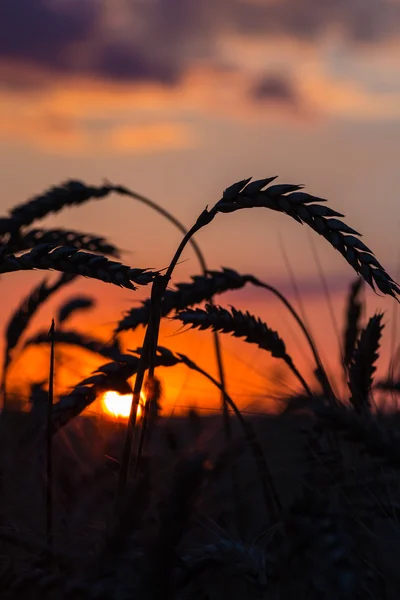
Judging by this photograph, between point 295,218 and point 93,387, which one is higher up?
point 295,218

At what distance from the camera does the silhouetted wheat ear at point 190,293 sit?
2859 millimetres

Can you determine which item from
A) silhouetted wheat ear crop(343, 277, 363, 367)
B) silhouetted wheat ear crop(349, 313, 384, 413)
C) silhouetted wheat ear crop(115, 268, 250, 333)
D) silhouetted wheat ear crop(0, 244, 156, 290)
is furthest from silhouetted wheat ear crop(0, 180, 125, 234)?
silhouetted wheat ear crop(0, 244, 156, 290)

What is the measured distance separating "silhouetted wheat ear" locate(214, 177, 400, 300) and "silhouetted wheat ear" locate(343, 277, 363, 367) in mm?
1106

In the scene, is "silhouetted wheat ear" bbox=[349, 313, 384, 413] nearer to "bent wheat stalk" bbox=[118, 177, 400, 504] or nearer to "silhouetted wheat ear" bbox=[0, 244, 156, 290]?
"bent wheat stalk" bbox=[118, 177, 400, 504]

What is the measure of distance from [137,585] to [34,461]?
4.71ft

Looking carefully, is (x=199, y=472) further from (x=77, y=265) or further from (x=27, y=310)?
(x=27, y=310)

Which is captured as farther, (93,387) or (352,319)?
(352,319)

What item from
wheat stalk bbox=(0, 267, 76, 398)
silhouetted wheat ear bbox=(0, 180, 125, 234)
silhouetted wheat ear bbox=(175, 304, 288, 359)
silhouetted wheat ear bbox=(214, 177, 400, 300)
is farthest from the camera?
wheat stalk bbox=(0, 267, 76, 398)

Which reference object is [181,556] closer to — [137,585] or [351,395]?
[137,585]

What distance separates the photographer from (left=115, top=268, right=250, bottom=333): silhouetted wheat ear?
2859 mm

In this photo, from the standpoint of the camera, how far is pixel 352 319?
12.5 ft

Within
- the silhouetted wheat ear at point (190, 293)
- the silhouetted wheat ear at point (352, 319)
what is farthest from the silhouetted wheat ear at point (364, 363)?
the silhouetted wheat ear at point (190, 293)

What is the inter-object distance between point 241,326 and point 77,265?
3.40 feet

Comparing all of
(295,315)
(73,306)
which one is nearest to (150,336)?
(295,315)
